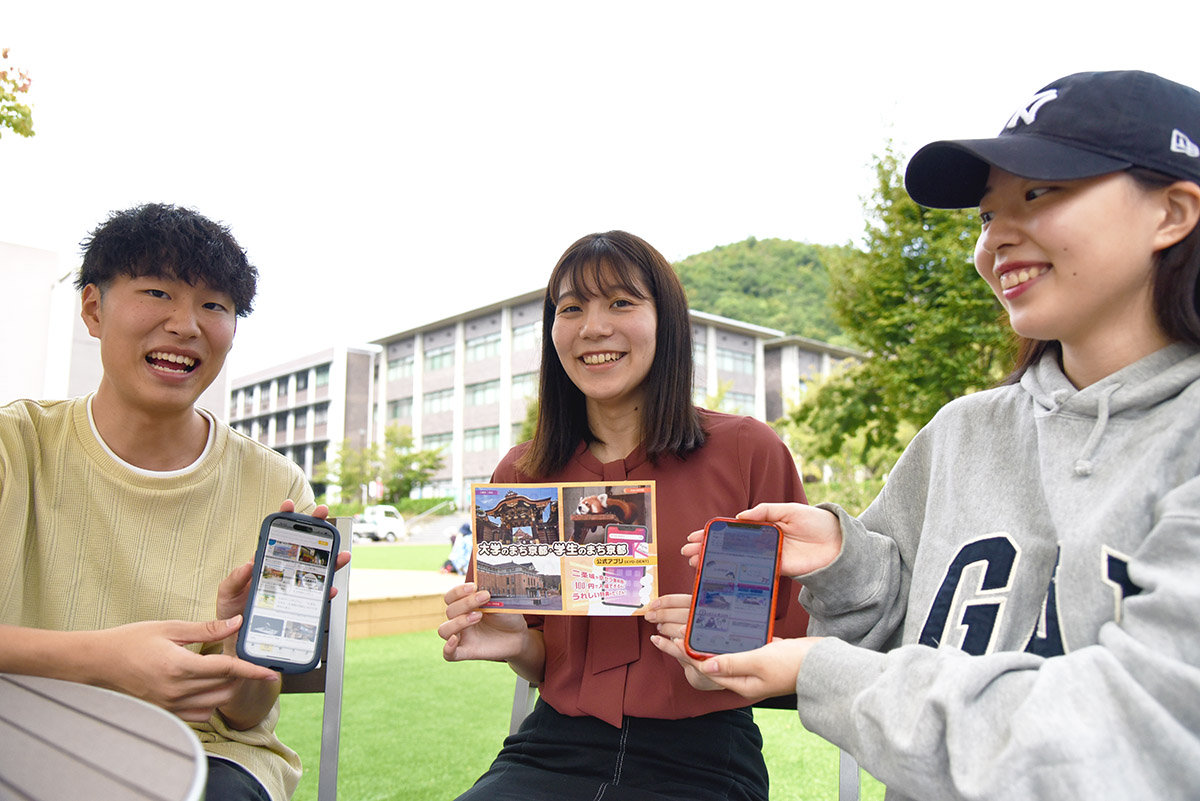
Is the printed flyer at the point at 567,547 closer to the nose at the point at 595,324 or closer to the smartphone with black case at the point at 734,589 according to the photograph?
the smartphone with black case at the point at 734,589

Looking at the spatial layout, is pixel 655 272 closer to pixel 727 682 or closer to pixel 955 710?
pixel 727 682

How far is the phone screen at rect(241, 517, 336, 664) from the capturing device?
1467 mm

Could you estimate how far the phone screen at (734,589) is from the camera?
130cm

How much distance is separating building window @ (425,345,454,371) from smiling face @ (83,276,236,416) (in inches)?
1671

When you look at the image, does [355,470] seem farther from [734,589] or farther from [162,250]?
[734,589]

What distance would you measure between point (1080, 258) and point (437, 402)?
1770 inches

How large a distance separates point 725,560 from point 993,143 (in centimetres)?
79

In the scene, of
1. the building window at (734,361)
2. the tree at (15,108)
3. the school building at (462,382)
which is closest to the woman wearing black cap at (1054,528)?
the tree at (15,108)

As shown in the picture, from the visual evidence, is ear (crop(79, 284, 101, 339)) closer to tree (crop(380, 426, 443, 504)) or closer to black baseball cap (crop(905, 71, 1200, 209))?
black baseball cap (crop(905, 71, 1200, 209))

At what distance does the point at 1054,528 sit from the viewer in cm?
117

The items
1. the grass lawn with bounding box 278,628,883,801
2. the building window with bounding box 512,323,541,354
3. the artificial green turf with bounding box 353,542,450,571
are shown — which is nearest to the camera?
the grass lawn with bounding box 278,628,883,801

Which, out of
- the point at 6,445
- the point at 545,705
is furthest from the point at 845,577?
the point at 6,445

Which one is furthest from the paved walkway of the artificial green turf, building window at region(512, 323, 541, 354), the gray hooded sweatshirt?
building window at region(512, 323, 541, 354)

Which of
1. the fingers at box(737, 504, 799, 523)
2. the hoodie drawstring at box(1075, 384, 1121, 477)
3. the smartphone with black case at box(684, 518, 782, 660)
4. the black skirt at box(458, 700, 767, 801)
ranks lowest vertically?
the black skirt at box(458, 700, 767, 801)
